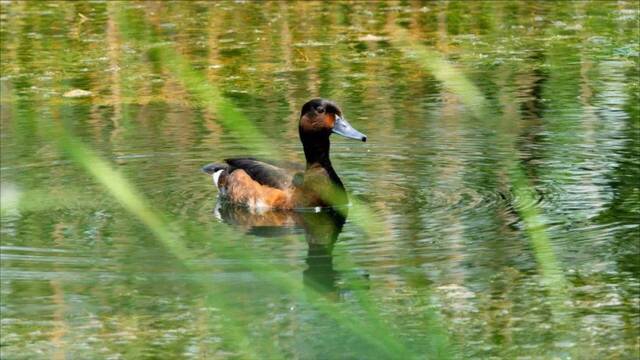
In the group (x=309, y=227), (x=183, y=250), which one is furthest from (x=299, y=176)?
(x=183, y=250)

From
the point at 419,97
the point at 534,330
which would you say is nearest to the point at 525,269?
the point at 534,330

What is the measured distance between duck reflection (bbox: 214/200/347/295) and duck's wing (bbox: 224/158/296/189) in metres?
0.19

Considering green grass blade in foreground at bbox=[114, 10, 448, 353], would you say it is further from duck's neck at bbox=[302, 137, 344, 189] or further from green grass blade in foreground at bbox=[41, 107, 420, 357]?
duck's neck at bbox=[302, 137, 344, 189]

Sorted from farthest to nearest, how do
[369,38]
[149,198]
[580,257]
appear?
[369,38] → [149,198] → [580,257]

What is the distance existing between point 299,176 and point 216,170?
607mm

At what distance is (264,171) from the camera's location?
9.70m

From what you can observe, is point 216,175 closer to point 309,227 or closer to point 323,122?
point 323,122

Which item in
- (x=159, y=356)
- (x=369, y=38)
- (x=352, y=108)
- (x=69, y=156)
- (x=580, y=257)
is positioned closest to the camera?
(x=159, y=356)

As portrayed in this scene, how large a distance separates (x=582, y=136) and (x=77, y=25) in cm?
719

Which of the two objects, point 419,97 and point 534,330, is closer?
point 534,330

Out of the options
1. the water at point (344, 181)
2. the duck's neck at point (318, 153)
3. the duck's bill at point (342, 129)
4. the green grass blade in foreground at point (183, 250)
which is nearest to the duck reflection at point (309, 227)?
the water at point (344, 181)

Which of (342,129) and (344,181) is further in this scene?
(344,181)

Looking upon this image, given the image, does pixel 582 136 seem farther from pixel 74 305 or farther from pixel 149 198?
pixel 74 305

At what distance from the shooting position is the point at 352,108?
12016 millimetres
